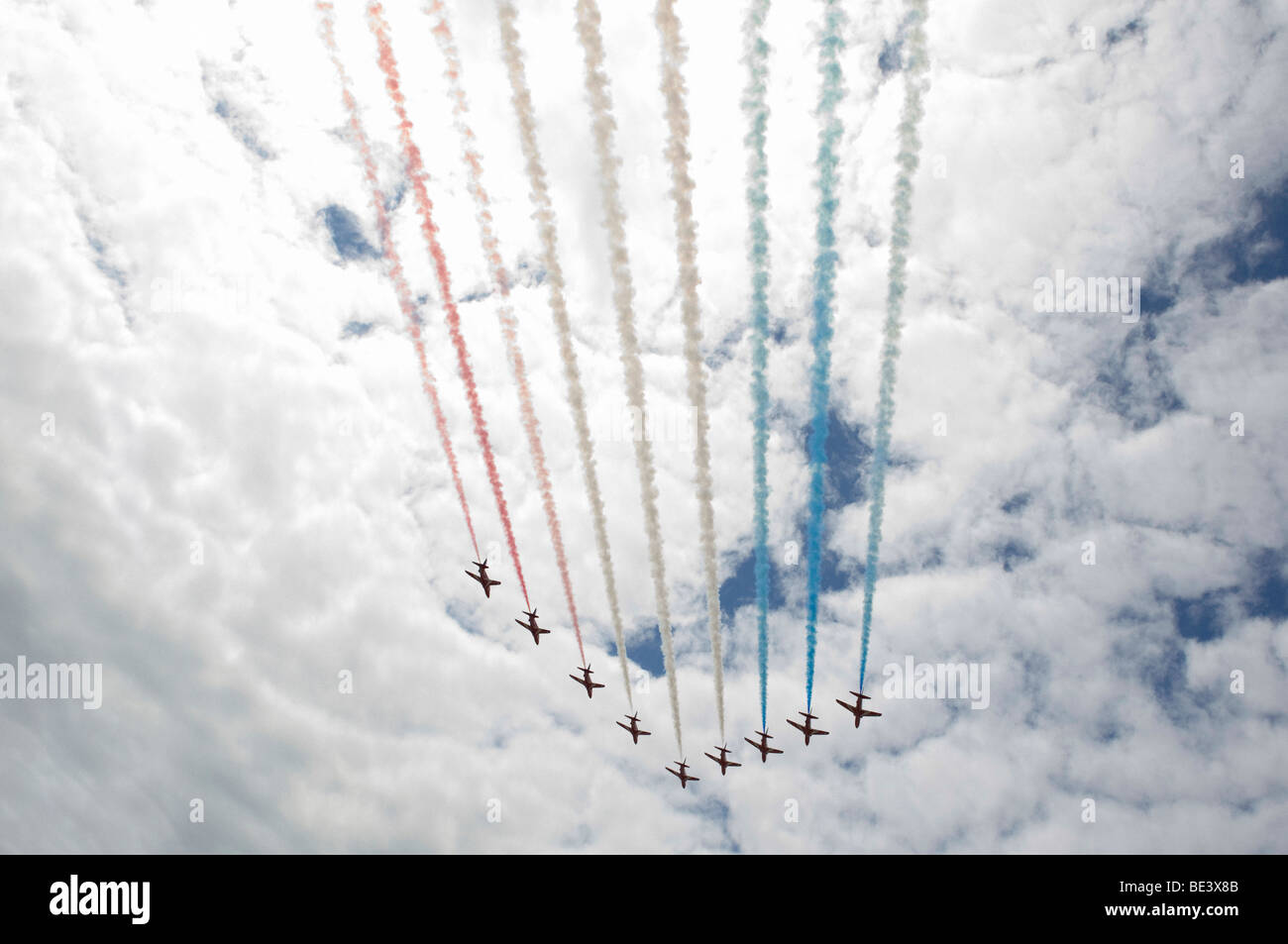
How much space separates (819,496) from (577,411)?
962cm

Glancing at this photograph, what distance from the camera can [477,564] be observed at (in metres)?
34.8

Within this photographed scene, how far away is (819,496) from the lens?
73.9 ft

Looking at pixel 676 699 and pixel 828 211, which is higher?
pixel 828 211

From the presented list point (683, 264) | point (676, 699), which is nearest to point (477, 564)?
point (676, 699)

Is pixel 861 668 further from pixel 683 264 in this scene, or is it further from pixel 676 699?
pixel 683 264

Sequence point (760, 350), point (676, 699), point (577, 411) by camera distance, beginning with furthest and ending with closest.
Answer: point (676, 699), point (577, 411), point (760, 350)
